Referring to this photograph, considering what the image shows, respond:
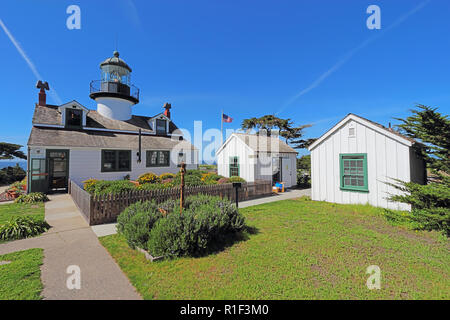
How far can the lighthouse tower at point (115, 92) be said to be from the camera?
20.3 meters

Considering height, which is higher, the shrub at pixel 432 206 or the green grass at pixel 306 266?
the shrub at pixel 432 206

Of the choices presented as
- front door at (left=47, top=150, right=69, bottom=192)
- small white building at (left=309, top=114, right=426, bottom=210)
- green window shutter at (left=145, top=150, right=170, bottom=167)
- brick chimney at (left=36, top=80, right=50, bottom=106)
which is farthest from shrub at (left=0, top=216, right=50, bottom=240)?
brick chimney at (left=36, top=80, right=50, bottom=106)

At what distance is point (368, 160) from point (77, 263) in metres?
11.3

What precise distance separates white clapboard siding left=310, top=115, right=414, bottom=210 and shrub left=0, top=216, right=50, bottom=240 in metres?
12.2

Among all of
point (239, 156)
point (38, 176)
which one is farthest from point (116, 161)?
point (239, 156)

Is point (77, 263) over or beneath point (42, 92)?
beneath

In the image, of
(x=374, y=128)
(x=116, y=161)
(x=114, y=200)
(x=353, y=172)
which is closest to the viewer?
(x=114, y=200)

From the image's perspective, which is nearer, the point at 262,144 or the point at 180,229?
the point at 180,229

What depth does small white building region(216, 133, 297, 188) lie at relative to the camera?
1469cm

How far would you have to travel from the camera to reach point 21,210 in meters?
8.92

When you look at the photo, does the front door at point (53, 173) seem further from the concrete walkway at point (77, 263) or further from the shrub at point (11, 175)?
the shrub at point (11, 175)

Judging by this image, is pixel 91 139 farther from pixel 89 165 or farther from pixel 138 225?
pixel 138 225

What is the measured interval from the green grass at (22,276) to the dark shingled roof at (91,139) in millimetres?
11679

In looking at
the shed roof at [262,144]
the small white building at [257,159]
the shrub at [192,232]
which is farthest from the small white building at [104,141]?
the shrub at [192,232]
